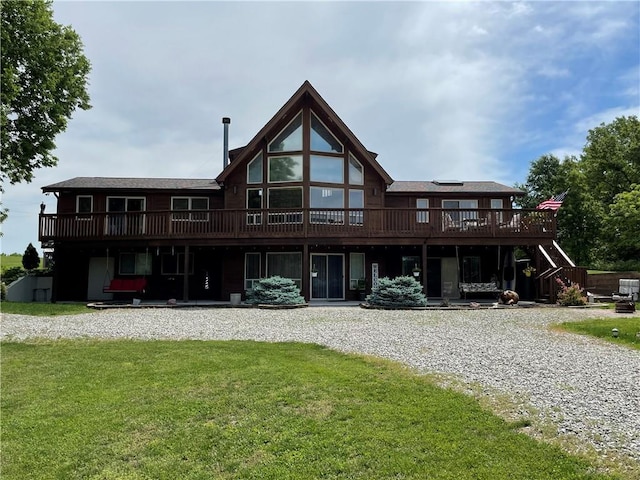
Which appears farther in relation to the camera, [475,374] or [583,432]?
[475,374]

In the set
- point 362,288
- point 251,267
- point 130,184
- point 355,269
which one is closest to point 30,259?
point 130,184

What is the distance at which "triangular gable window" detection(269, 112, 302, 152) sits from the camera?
19.0 m

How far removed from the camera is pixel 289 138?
62.3 ft

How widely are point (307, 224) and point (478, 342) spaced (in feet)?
30.5

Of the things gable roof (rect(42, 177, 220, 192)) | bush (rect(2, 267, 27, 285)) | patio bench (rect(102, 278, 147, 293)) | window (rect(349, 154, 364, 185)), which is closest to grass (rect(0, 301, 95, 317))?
patio bench (rect(102, 278, 147, 293))

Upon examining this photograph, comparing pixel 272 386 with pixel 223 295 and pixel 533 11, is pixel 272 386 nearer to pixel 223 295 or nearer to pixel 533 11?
pixel 533 11

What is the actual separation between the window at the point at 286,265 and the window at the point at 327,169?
342 cm

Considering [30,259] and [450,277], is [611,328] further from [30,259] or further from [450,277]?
[30,259]

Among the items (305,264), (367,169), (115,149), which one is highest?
(115,149)

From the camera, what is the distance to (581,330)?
10.3 meters

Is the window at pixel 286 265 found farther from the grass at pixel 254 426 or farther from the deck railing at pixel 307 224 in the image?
the grass at pixel 254 426

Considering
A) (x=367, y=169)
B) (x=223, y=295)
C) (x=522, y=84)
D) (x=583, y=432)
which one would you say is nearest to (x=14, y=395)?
(x=583, y=432)

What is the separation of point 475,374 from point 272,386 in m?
2.83

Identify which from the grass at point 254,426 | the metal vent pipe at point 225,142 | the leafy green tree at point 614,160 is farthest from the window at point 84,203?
the leafy green tree at point 614,160
